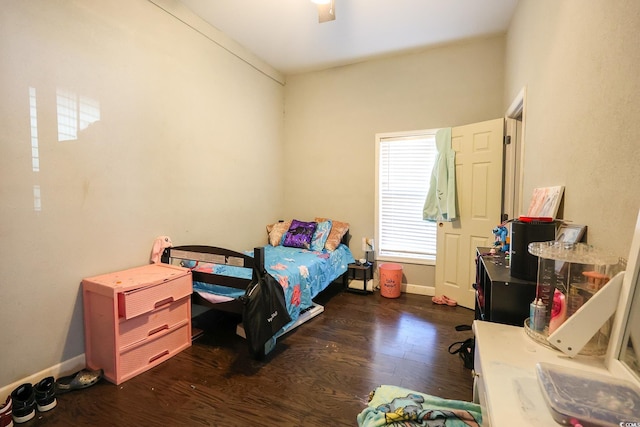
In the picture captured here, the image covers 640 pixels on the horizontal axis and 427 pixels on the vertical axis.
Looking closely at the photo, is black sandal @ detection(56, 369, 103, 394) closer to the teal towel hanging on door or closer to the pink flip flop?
the pink flip flop

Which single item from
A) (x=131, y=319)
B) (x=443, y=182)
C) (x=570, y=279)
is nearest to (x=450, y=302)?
(x=443, y=182)

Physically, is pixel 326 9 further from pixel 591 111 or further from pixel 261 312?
pixel 261 312

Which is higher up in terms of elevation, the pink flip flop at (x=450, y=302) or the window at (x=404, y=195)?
the window at (x=404, y=195)

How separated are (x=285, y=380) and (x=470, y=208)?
8.34ft

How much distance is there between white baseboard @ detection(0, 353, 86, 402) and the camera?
5.59ft

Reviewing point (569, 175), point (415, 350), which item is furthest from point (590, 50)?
point (415, 350)

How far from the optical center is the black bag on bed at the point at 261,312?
206 cm

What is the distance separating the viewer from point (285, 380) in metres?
1.96

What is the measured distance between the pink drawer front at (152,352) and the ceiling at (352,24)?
2.90 m

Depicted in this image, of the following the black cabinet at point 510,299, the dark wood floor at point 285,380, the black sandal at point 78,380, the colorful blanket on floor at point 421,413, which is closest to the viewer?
the colorful blanket on floor at point 421,413

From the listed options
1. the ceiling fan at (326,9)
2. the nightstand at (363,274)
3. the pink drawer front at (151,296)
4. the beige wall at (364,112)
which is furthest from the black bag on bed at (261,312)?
the ceiling fan at (326,9)

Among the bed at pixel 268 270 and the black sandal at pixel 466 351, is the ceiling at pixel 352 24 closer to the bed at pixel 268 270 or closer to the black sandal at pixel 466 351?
the bed at pixel 268 270

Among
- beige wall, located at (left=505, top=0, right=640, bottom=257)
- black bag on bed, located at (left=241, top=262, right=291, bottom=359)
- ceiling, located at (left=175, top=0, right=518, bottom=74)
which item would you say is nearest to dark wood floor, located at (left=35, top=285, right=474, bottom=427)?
black bag on bed, located at (left=241, top=262, right=291, bottom=359)

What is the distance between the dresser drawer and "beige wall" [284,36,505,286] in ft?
7.51
